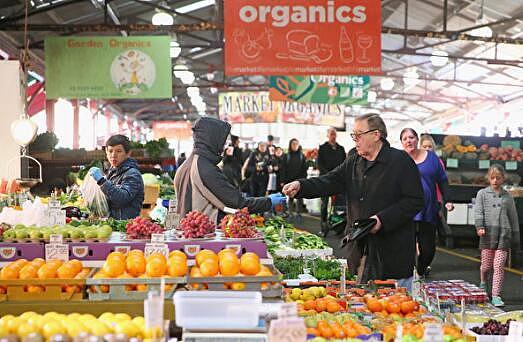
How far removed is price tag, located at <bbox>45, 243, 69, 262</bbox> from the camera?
4113mm

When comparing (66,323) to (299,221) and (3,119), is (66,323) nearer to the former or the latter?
(3,119)

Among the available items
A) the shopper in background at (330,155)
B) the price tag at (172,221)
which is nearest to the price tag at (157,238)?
the price tag at (172,221)

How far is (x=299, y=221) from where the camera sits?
17750 millimetres

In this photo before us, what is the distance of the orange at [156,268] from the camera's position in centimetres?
339

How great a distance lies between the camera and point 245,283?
3361 mm

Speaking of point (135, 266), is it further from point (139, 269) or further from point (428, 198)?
point (428, 198)

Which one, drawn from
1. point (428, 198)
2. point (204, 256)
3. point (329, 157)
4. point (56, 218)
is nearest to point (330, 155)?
point (329, 157)

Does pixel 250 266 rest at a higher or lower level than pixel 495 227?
higher

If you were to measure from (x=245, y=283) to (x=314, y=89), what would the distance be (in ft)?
51.4

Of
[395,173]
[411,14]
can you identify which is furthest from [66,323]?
[411,14]

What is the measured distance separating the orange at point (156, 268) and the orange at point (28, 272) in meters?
0.58

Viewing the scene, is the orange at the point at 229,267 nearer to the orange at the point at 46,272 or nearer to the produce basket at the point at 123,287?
the produce basket at the point at 123,287

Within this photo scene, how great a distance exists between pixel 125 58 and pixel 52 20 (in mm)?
4753

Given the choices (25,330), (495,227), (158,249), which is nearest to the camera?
(25,330)
